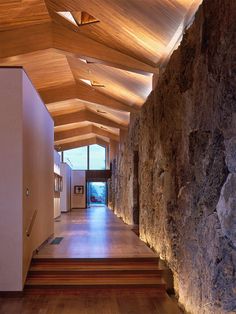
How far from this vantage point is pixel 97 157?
29.0m

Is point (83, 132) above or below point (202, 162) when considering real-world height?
above

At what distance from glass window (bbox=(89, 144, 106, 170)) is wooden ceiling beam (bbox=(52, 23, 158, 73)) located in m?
19.8

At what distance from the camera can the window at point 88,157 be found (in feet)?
94.3

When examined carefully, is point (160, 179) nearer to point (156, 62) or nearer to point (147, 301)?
point (147, 301)

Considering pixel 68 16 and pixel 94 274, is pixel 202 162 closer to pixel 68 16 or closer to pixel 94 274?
pixel 94 274

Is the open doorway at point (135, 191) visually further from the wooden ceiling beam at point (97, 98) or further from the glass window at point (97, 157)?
the glass window at point (97, 157)

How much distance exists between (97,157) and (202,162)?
25.0 m

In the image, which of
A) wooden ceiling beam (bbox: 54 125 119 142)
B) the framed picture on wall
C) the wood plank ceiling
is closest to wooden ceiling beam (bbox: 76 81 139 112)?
the wood plank ceiling

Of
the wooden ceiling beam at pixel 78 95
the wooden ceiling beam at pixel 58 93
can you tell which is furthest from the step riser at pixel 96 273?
the wooden ceiling beam at pixel 58 93

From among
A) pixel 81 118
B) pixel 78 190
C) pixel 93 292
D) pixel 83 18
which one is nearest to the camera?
pixel 93 292

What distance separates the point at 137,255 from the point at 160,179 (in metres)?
1.32

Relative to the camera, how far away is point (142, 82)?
10.5 meters

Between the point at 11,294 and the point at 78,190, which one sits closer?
the point at 11,294

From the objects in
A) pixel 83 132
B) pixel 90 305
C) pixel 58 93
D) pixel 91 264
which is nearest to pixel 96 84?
pixel 58 93
